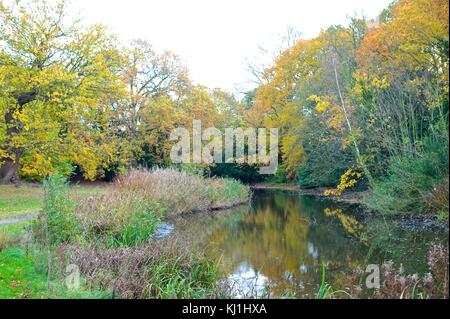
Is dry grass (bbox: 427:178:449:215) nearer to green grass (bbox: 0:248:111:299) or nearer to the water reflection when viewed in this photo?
the water reflection

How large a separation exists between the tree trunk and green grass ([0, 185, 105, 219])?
97 centimetres

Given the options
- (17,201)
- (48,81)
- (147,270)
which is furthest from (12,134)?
(147,270)

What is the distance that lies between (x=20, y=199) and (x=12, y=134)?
2450 millimetres

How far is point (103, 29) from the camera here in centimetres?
1834

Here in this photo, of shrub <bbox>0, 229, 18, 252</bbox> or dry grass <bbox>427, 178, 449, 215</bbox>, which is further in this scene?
dry grass <bbox>427, 178, 449, 215</bbox>

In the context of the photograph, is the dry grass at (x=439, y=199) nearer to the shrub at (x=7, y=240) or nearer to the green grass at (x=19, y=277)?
the green grass at (x=19, y=277)

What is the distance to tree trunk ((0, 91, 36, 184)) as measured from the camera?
640 inches

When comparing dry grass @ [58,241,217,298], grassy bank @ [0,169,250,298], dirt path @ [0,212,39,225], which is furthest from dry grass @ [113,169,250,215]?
dry grass @ [58,241,217,298]

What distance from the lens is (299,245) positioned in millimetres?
10516

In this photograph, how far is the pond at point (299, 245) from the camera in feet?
23.7

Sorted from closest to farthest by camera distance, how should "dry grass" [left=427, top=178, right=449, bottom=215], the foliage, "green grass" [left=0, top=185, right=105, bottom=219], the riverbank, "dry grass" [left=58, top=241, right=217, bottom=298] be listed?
"dry grass" [left=58, top=241, right=217, bottom=298] < the foliage < "dry grass" [left=427, top=178, right=449, bottom=215] < "green grass" [left=0, top=185, right=105, bottom=219] < the riverbank

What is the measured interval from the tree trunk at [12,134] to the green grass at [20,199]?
0.97 metres

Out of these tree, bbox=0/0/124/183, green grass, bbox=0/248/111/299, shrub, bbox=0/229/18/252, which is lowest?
green grass, bbox=0/248/111/299
